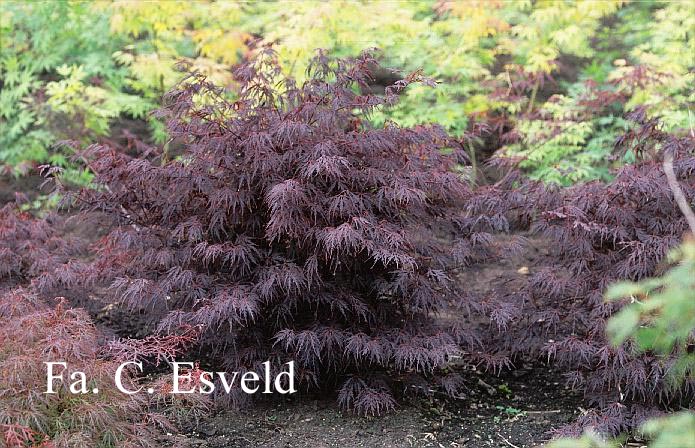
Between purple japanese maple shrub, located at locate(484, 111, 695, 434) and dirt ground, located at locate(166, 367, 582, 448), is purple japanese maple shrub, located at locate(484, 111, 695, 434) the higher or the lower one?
the higher one

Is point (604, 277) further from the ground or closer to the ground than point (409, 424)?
further from the ground

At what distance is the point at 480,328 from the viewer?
17.2 feet

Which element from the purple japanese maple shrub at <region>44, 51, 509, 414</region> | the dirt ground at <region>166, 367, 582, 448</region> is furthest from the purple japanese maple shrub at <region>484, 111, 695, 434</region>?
the purple japanese maple shrub at <region>44, 51, 509, 414</region>

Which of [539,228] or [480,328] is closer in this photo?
[539,228]

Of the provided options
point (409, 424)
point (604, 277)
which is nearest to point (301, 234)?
point (409, 424)

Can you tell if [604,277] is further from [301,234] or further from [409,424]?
[301,234]

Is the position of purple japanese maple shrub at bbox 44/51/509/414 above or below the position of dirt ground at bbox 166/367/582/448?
above

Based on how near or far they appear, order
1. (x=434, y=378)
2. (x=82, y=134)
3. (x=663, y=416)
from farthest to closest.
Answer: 1. (x=82, y=134)
2. (x=434, y=378)
3. (x=663, y=416)

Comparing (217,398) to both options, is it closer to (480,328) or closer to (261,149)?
(261,149)

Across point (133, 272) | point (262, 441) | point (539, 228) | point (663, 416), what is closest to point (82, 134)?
point (133, 272)

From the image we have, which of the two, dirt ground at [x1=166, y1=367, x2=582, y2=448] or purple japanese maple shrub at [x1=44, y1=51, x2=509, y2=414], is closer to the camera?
purple japanese maple shrub at [x1=44, y1=51, x2=509, y2=414]

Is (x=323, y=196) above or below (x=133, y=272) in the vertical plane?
above

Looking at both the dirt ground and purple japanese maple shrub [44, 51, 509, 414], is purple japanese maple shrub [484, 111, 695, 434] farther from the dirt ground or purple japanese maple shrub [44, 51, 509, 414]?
purple japanese maple shrub [44, 51, 509, 414]

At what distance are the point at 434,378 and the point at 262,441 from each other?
122 centimetres
